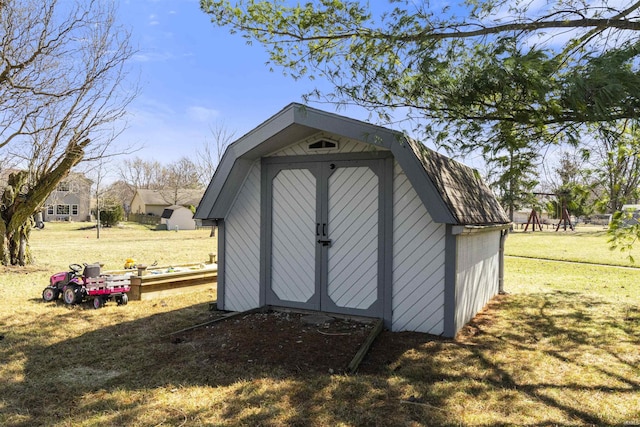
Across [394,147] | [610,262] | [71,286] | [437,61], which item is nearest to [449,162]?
[394,147]

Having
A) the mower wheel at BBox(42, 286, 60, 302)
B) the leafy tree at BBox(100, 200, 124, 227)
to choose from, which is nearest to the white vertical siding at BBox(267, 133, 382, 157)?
the mower wheel at BBox(42, 286, 60, 302)

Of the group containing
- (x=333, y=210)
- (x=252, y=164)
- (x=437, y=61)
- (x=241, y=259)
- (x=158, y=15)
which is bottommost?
(x=241, y=259)

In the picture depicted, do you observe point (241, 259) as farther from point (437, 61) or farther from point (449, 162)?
point (437, 61)

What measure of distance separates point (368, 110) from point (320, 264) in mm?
2437

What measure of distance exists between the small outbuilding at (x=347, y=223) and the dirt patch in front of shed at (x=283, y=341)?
49cm

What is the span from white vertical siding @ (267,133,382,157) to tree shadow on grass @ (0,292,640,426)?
2704 mm

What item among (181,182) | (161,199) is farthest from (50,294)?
(181,182)

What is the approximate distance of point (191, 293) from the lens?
27.3 feet

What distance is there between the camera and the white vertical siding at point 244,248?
664 centimetres

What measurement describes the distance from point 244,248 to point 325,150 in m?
2.18

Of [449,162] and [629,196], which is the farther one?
[449,162]

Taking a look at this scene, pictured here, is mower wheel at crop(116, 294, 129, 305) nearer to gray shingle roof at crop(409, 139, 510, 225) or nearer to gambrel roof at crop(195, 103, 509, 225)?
gambrel roof at crop(195, 103, 509, 225)

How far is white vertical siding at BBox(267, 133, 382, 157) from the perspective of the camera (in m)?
5.88

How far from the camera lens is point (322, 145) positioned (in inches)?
243
